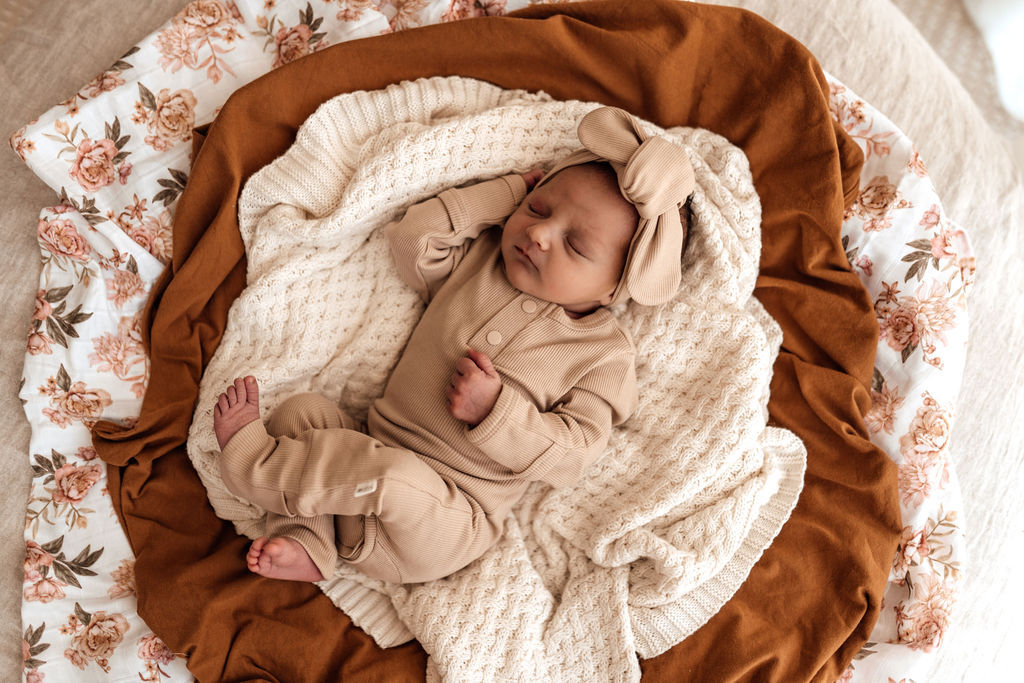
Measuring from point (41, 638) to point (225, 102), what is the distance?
43.9 inches

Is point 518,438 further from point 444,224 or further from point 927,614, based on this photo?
point 927,614

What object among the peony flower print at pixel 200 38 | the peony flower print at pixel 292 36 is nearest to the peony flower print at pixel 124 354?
the peony flower print at pixel 200 38

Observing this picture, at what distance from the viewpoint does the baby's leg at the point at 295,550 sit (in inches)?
54.1

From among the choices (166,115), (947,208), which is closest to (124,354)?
(166,115)

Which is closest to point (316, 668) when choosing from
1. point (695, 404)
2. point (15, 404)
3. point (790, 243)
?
point (15, 404)

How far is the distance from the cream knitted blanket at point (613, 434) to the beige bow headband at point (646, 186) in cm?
13

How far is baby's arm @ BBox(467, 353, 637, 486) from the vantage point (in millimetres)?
1436

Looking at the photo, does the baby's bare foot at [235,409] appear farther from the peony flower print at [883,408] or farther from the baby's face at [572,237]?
the peony flower print at [883,408]

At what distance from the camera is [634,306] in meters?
1.69

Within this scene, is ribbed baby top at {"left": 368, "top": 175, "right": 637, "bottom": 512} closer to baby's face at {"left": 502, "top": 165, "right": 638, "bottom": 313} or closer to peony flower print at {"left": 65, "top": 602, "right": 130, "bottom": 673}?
baby's face at {"left": 502, "top": 165, "right": 638, "bottom": 313}

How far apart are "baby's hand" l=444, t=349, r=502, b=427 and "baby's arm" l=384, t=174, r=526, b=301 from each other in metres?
0.25

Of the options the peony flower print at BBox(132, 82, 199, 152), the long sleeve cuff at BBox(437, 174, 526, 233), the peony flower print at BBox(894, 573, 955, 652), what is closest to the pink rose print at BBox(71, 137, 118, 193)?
the peony flower print at BBox(132, 82, 199, 152)

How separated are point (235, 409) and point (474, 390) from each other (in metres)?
0.44

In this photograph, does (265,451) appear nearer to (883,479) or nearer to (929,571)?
(883,479)
